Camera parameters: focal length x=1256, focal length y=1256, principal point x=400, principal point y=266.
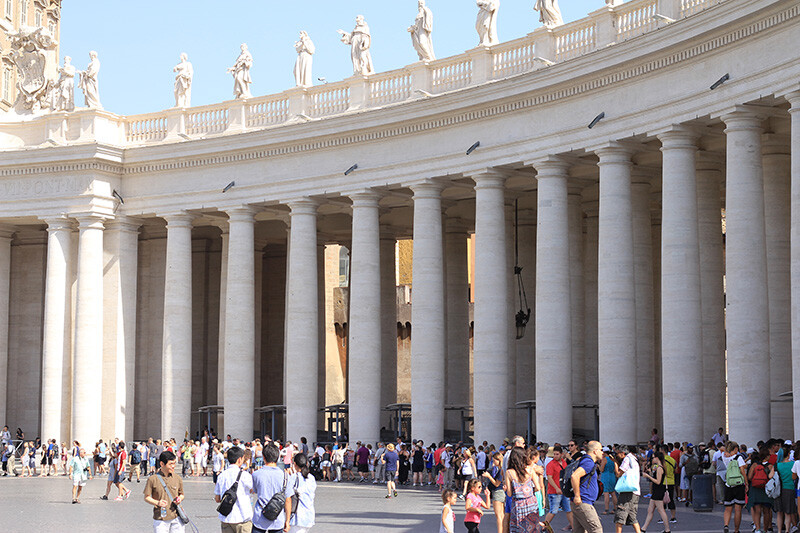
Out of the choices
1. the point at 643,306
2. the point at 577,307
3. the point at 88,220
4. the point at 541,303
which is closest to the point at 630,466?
the point at 541,303

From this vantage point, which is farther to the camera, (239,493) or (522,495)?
(522,495)

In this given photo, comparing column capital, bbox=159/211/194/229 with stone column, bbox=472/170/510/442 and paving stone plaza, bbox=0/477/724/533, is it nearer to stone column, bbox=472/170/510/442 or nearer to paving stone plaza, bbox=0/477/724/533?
paving stone plaza, bbox=0/477/724/533

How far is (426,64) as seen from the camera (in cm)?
6181

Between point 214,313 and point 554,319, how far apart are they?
3364cm

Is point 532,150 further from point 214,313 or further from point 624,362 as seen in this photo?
point 214,313

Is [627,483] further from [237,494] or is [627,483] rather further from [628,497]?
[237,494]

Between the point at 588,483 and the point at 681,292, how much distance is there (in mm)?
22040

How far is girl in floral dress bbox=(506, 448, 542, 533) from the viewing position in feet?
86.5

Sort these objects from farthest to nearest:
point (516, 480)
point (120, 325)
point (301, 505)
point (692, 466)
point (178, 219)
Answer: point (120, 325) → point (178, 219) → point (692, 466) → point (516, 480) → point (301, 505)

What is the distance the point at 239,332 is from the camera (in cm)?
6725

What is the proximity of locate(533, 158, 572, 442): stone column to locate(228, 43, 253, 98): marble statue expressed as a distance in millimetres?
21199

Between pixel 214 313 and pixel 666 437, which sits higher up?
pixel 214 313

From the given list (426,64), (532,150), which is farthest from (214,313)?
(532,150)

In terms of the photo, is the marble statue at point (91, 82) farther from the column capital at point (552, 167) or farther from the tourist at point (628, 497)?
the tourist at point (628, 497)
